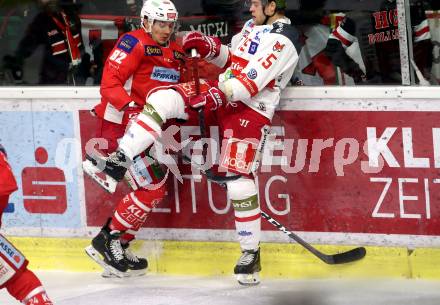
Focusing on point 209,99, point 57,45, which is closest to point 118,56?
point 209,99

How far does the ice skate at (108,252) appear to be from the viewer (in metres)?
5.84

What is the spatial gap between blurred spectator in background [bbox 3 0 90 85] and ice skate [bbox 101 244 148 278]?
978 mm

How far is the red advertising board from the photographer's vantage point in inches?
215

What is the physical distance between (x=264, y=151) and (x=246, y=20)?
69 cm

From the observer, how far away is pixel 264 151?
227 inches

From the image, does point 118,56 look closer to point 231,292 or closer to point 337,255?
point 231,292

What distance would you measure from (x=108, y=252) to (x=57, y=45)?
1.21m

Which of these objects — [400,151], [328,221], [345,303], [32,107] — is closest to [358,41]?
[400,151]

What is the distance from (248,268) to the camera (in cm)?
555

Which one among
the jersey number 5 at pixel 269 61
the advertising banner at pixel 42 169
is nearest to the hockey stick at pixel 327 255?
the jersey number 5 at pixel 269 61

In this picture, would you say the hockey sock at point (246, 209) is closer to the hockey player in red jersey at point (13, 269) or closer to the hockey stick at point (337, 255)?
the hockey stick at point (337, 255)

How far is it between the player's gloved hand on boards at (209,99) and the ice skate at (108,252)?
89cm

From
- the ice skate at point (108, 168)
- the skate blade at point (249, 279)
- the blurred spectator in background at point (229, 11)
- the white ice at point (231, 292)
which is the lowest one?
the white ice at point (231, 292)

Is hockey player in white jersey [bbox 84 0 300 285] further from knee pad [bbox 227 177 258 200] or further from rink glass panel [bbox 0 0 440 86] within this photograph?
rink glass panel [bbox 0 0 440 86]
